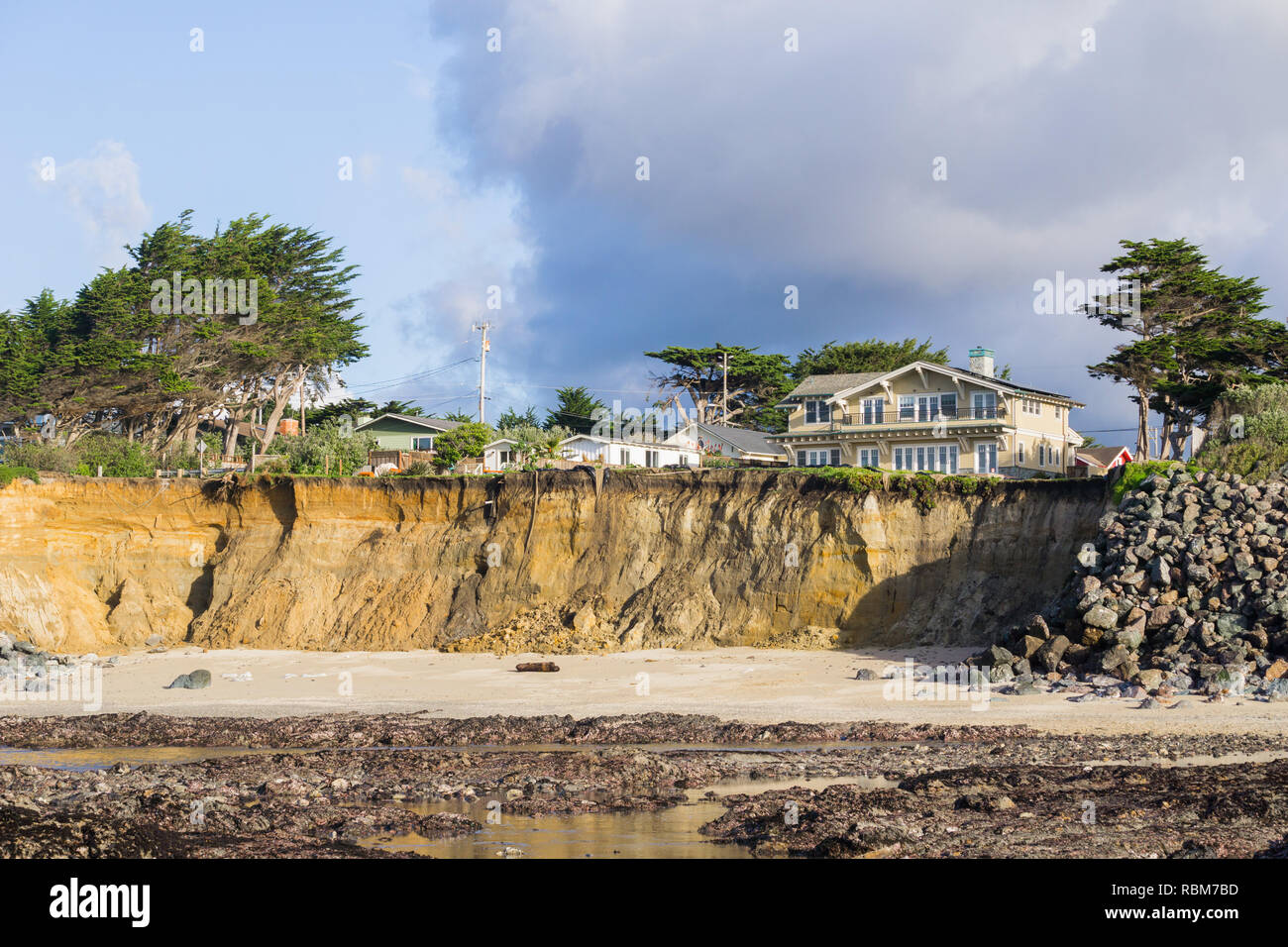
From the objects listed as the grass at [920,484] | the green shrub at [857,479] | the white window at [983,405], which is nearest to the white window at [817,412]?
the white window at [983,405]

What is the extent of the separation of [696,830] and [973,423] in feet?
132

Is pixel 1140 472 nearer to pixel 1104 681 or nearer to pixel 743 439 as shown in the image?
pixel 1104 681

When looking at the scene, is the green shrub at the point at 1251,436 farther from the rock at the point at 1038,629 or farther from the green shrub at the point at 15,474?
the green shrub at the point at 15,474

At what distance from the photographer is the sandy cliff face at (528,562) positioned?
119ft

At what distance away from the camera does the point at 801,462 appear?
193ft

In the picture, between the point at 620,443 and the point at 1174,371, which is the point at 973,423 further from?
the point at 620,443

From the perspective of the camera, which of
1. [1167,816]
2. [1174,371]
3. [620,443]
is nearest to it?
[1167,816]

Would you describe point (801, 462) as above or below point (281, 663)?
above

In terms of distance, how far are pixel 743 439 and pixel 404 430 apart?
20.4 meters

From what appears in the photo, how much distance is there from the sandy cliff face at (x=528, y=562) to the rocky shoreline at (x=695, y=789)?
1328 cm

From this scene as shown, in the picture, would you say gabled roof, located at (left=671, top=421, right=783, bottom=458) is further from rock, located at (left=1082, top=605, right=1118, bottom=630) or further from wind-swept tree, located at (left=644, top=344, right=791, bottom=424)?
rock, located at (left=1082, top=605, right=1118, bottom=630)

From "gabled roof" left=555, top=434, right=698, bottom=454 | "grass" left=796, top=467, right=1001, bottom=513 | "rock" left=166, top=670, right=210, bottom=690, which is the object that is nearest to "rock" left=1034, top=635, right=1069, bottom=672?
"grass" left=796, top=467, right=1001, bottom=513

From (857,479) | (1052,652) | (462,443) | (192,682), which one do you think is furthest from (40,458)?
(1052,652)

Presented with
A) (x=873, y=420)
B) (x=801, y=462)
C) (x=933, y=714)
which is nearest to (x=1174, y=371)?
(x=873, y=420)
